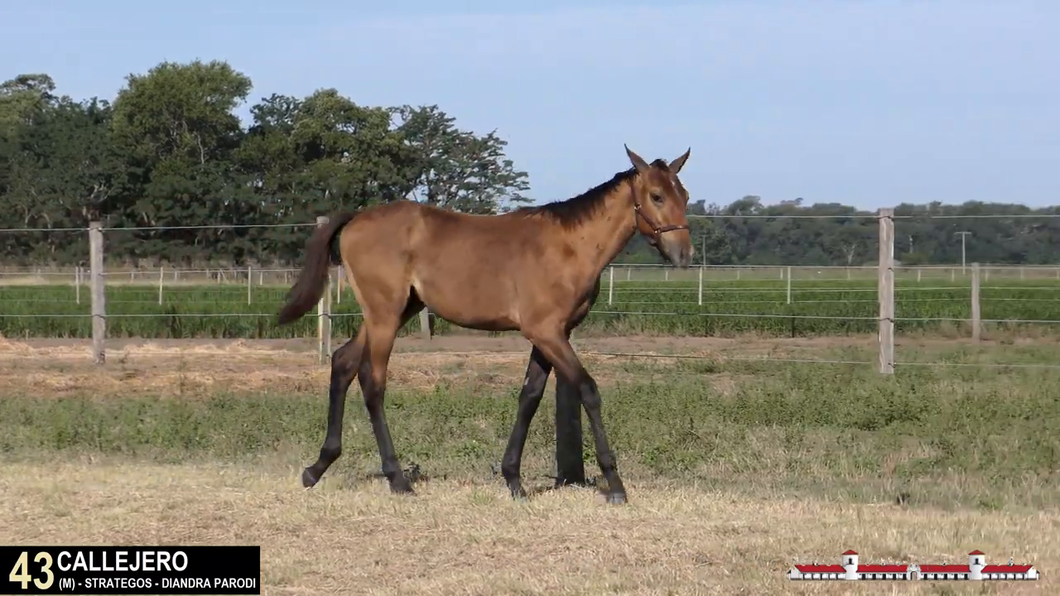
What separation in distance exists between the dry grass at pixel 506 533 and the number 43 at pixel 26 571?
42 centimetres

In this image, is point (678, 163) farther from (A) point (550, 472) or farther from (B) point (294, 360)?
(B) point (294, 360)

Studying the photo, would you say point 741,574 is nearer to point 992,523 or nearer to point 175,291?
point 992,523

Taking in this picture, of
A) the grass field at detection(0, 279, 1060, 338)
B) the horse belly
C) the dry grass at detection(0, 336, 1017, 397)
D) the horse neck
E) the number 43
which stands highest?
the horse neck

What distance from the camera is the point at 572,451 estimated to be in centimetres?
782

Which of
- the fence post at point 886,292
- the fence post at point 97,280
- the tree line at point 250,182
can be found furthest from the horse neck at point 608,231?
the tree line at point 250,182


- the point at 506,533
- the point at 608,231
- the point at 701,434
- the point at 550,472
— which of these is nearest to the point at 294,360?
the point at 701,434

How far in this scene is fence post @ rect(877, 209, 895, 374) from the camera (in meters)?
14.5

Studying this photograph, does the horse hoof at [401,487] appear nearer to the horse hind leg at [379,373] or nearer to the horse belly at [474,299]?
the horse hind leg at [379,373]

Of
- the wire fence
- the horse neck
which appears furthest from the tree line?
the horse neck

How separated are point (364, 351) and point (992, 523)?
3.74 m

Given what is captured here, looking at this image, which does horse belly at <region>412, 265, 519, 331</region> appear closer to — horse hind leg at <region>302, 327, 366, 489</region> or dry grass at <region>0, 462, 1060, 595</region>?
horse hind leg at <region>302, 327, 366, 489</region>

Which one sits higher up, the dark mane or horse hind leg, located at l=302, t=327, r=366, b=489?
the dark mane

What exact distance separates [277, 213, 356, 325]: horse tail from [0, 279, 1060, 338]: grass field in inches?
470

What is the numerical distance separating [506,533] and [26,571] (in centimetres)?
220
